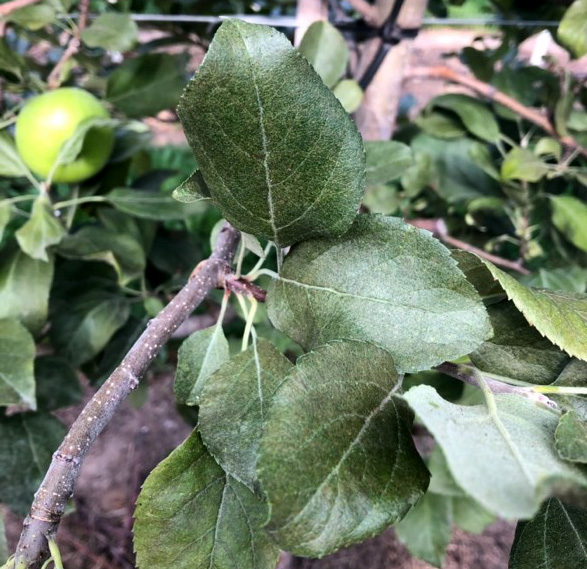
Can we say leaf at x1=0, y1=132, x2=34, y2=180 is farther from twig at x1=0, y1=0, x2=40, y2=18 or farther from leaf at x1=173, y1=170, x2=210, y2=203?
leaf at x1=173, y1=170, x2=210, y2=203

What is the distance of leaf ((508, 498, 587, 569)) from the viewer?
1.00 feet

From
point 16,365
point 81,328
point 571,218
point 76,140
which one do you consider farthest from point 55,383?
Answer: point 571,218

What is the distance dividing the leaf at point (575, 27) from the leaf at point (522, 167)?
0.14 metres

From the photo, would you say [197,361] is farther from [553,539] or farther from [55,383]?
[55,383]

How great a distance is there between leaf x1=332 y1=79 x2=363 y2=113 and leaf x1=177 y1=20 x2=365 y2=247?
301 mm

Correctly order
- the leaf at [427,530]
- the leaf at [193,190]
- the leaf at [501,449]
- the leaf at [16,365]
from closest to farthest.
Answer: the leaf at [501,449] → the leaf at [193,190] → the leaf at [16,365] → the leaf at [427,530]

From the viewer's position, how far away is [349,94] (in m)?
0.56

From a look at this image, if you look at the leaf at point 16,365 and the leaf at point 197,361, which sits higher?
the leaf at point 197,361

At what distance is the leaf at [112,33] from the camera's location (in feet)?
2.04

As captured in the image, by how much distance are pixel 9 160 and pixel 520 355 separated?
0.59m

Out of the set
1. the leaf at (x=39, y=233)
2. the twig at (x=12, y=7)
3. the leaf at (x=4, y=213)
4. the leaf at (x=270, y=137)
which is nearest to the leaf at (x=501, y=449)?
the leaf at (x=270, y=137)

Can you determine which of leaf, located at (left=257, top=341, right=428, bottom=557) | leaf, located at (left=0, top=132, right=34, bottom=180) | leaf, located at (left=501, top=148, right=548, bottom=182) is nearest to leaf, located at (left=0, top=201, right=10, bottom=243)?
leaf, located at (left=0, top=132, right=34, bottom=180)

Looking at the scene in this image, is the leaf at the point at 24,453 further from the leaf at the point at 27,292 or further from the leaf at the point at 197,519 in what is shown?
the leaf at the point at 197,519

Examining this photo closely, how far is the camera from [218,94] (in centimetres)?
24
